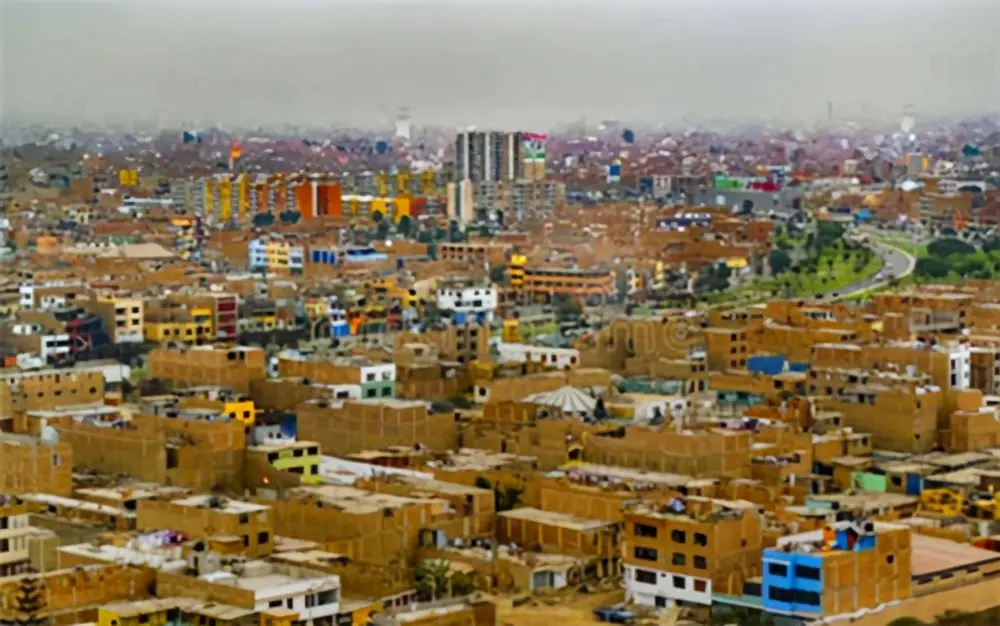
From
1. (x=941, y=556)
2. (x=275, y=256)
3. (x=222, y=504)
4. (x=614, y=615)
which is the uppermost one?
(x=275, y=256)

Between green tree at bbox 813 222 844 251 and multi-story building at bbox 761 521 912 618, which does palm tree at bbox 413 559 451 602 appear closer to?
multi-story building at bbox 761 521 912 618

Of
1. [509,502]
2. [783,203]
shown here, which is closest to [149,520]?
[509,502]

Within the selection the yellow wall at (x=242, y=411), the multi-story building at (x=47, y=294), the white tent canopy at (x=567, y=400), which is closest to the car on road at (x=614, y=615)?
the white tent canopy at (x=567, y=400)

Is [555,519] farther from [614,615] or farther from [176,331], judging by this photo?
[176,331]

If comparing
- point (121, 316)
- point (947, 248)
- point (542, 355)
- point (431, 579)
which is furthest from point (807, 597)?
point (947, 248)

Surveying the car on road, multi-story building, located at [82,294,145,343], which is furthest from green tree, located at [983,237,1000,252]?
the car on road

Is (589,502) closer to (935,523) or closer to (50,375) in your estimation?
(935,523)
